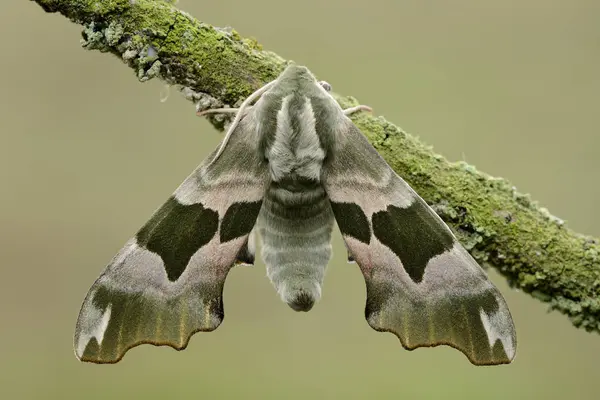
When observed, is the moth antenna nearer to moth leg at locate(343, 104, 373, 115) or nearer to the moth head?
the moth head

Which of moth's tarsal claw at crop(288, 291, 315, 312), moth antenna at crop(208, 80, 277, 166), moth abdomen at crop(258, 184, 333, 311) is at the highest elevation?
moth antenna at crop(208, 80, 277, 166)

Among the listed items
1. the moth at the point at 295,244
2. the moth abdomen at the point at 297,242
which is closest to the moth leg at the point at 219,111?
the moth at the point at 295,244

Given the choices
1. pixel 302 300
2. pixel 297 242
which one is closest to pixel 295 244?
pixel 297 242

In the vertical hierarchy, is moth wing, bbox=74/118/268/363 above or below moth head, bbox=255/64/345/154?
below

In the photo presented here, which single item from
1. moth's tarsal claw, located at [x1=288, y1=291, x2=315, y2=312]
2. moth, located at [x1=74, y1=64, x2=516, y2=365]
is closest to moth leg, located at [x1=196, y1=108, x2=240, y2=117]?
moth, located at [x1=74, y1=64, x2=516, y2=365]

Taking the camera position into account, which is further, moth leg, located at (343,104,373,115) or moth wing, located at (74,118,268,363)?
moth leg, located at (343,104,373,115)

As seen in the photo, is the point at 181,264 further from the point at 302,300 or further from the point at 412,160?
the point at 412,160
